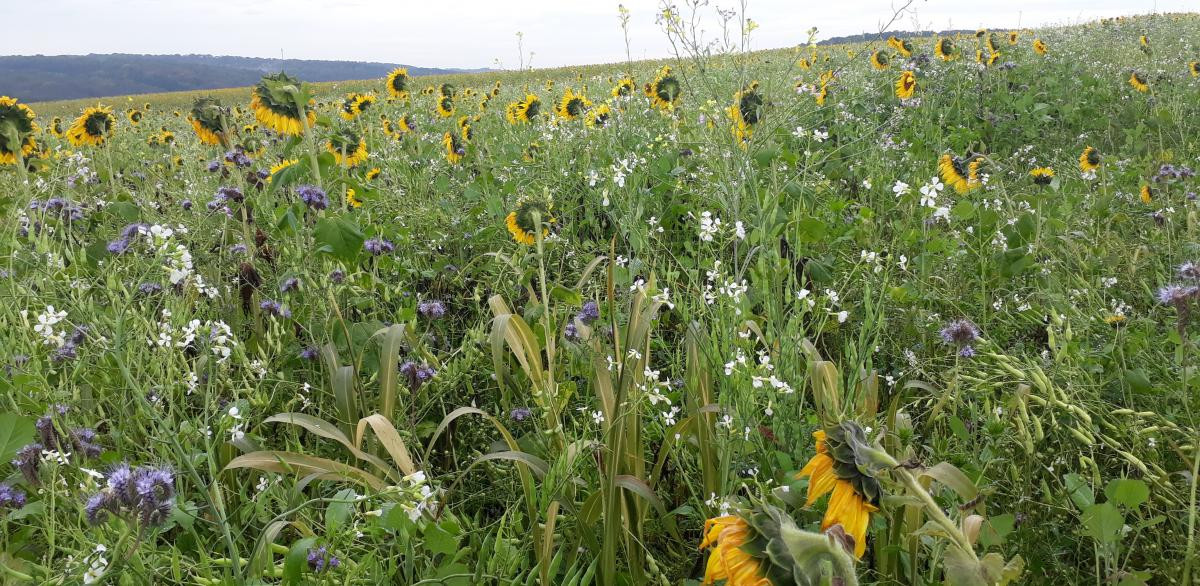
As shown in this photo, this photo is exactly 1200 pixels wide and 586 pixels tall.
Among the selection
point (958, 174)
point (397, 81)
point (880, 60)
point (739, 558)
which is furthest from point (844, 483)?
point (880, 60)

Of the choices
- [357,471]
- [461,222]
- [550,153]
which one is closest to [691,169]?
[550,153]

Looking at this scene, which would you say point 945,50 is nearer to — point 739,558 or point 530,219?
point 530,219

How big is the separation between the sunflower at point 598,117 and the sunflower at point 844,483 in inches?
169

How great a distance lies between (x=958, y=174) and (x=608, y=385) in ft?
8.26

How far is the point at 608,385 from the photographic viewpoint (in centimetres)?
176

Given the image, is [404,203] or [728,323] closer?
[728,323]

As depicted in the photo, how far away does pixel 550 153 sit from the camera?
4.35m

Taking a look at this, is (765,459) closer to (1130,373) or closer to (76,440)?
(1130,373)

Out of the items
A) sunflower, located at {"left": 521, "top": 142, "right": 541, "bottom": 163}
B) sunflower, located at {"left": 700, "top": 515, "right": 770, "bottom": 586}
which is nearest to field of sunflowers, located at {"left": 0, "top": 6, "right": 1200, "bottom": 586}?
sunflower, located at {"left": 700, "top": 515, "right": 770, "bottom": 586}

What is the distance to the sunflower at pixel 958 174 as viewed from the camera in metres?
3.30

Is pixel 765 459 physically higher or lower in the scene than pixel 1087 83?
lower

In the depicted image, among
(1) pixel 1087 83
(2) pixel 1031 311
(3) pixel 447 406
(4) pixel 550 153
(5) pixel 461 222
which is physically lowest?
(3) pixel 447 406

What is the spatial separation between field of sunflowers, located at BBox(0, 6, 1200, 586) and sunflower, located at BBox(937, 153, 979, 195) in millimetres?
25

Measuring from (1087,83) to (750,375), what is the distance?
23.3 ft
